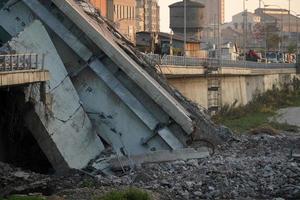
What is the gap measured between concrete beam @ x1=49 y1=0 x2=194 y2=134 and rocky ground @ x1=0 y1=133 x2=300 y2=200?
2089 mm

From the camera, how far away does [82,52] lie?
26.9m

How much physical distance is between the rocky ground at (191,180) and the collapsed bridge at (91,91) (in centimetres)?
189

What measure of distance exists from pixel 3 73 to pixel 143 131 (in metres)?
7.96

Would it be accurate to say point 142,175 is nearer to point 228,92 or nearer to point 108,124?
point 108,124

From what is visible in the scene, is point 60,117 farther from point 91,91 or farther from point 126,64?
point 126,64

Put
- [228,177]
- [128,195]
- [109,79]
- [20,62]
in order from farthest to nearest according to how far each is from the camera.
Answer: [109,79], [20,62], [228,177], [128,195]

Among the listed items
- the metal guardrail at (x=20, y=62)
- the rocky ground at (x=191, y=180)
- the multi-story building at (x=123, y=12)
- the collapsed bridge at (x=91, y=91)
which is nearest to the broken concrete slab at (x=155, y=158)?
the rocky ground at (x=191, y=180)

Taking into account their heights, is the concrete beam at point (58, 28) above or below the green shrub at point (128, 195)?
above

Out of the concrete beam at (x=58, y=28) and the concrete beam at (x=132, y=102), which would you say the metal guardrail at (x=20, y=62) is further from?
the concrete beam at (x=132, y=102)

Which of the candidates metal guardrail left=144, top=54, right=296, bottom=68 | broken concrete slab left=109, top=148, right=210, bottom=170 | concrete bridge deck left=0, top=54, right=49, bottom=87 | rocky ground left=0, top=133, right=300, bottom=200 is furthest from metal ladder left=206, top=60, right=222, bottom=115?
concrete bridge deck left=0, top=54, right=49, bottom=87

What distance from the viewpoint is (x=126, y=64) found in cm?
2633

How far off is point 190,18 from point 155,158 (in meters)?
78.1

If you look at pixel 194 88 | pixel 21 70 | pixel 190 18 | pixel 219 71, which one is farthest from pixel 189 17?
pixel 21 70

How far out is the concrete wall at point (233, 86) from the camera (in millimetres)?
50906
